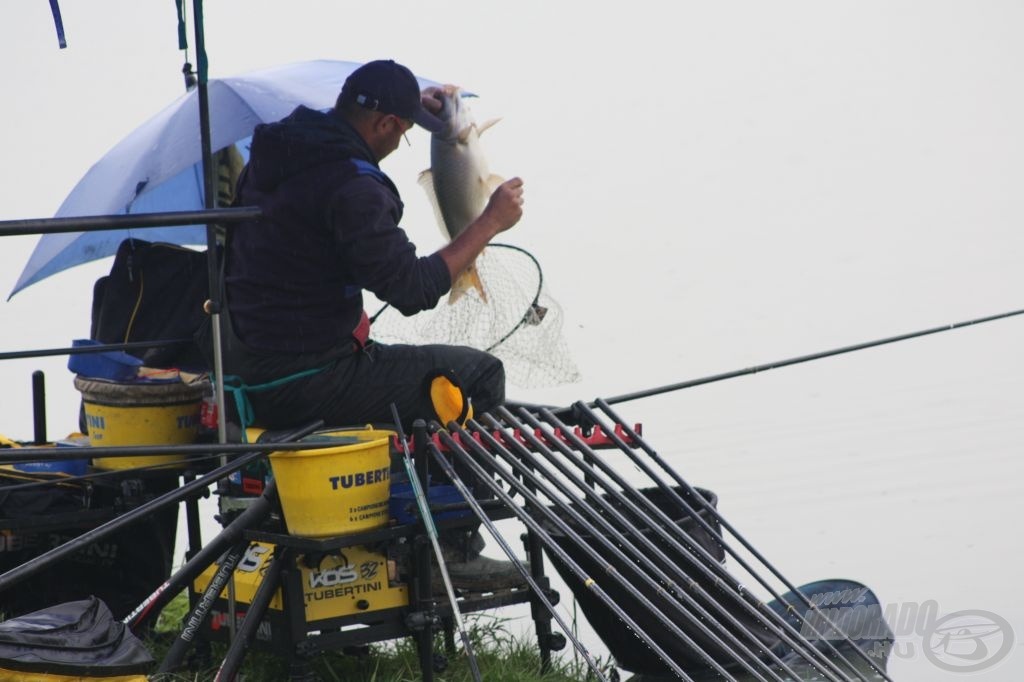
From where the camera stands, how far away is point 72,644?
2436 mm

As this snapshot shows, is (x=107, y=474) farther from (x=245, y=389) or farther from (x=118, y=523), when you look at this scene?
(x=118, y=523)

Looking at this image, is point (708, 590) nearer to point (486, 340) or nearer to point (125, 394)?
point (486, 340)

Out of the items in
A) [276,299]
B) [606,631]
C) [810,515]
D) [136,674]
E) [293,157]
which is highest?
[293,157]

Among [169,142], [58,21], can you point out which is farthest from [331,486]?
[169,142]

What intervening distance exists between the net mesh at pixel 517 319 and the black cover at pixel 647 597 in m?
0.51

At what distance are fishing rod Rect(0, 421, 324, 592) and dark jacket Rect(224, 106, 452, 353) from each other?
0.88 feet

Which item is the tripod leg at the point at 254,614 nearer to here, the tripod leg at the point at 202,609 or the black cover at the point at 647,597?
the tripod leg at the point at 202,609

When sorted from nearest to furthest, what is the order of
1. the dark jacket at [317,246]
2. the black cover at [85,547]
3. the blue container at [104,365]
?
the dark jacket at [317,246], the black cover at [85,547], the blue container at [104,365]

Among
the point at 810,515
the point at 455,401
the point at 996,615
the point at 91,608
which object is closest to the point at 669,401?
the point at 810,515

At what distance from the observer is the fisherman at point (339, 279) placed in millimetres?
3203

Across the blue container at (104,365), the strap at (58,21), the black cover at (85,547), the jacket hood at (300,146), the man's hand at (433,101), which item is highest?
the strap at (58,21)

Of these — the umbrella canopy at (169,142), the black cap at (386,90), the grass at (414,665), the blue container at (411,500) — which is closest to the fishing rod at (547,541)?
the blue container at (411,500)

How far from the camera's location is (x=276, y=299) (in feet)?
10.8

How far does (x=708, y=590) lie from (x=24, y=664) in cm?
Answer: 157
